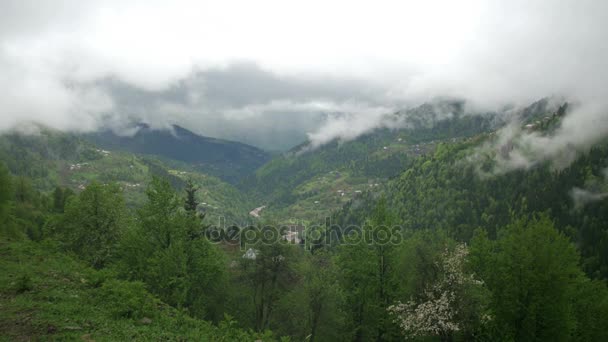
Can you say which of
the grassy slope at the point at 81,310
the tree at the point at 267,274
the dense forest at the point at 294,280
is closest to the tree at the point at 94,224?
the dense forest at the point at 294,280

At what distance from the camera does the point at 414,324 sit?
31.8 m

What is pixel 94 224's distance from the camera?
140ft

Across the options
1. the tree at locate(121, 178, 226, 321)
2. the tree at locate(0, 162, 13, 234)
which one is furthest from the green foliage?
the tree at locate(0, 162, 13, 234)

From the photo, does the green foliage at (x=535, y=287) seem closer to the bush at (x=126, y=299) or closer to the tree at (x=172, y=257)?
the tree at (x=172, y=257)

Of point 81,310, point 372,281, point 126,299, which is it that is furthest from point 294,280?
point 81,310

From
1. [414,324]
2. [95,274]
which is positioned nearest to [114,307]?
[95,274]

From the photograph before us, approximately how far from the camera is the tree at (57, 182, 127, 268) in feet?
137

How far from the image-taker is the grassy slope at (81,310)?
19281mm

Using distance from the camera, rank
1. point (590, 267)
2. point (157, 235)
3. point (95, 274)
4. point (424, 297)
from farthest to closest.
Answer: point (590, 267), point (157, 235), point (424, 297), point (95, 274)

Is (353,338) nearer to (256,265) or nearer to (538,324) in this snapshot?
(256,265)

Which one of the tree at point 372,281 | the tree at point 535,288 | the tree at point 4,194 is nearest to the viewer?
the tree at point 535,288

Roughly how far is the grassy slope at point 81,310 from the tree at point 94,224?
11607 millimetres

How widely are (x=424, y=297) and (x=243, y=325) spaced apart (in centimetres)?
2127

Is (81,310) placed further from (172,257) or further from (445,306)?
(445,306)
